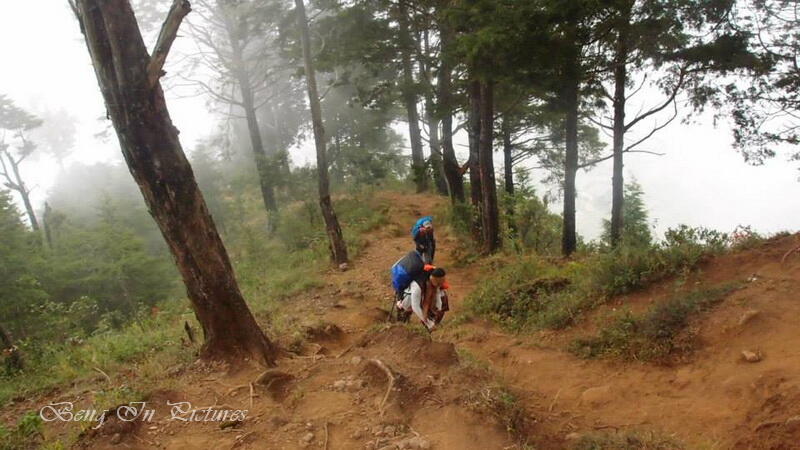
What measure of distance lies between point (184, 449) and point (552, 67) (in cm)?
885

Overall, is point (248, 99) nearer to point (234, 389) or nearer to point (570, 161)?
point (570, 161)

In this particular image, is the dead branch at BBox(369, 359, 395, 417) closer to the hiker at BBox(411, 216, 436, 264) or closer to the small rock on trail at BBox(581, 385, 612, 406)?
the small rock on trail at BBox(581, 385, 612, 406)

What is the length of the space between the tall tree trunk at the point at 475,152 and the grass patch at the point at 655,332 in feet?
21.2

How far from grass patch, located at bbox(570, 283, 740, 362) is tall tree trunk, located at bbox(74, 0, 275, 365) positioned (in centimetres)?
420

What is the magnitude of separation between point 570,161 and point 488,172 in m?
1.88

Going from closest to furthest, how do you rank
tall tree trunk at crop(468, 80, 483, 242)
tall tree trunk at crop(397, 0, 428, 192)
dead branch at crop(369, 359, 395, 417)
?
dead branch at crop(369, 359, 395, 417)
tall tree trunk at crop(468, 80, 483, 242)
tall tree trunk at crop(397, 0, 428, 192)

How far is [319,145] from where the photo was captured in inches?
481

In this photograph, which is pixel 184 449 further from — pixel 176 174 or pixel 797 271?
pixel 797 271

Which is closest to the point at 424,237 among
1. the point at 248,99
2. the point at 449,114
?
the point at 449,114

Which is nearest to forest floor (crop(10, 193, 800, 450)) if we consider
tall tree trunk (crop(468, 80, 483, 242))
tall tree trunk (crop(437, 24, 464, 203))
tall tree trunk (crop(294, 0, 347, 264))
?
tall tree trunk (crop(294, 0, 347, 264))

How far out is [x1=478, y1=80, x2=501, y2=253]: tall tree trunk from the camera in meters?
10.7

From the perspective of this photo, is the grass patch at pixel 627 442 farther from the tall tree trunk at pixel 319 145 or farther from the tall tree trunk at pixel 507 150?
the tall tree trunk at pixel 507 150

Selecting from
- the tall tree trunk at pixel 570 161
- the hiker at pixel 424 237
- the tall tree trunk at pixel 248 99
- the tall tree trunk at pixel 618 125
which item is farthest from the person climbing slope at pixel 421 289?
the tall tree trunk at pixel 248 99

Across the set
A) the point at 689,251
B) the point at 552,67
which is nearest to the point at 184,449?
the point at 689,251
